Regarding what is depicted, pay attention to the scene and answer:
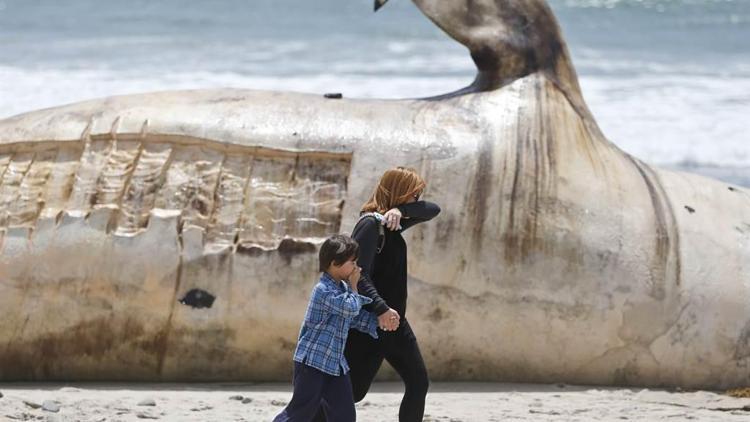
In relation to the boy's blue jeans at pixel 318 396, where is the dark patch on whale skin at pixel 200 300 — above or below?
above

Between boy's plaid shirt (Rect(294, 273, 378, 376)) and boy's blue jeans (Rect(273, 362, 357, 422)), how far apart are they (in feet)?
0.11

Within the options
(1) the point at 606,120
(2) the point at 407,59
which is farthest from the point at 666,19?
(1) the point at 606,120

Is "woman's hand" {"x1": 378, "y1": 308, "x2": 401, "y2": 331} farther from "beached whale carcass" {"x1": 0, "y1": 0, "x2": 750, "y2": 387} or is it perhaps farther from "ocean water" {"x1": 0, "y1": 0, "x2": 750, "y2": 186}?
"ocean water" {"x1": 0, "y1": 0, "x2": 750, "y2": 186}

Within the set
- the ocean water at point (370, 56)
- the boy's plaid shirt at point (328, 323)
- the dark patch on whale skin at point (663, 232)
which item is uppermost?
the ocean water at point (370, 56)

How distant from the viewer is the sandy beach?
6.09 m

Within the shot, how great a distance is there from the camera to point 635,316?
6.67m

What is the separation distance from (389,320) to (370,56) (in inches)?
685

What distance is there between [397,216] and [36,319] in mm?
2262

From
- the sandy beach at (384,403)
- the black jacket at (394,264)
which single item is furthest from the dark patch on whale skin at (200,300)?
the black jacket at (394,264)

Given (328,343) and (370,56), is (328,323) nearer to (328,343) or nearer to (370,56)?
(328,343)

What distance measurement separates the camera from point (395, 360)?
528 cm

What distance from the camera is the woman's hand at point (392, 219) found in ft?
16.8

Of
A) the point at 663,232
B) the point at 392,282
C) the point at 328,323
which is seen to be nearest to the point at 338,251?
the point at 328,323

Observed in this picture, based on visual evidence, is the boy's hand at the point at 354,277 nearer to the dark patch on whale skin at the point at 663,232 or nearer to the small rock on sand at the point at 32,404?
Answer: the small rock on sand at the point at 32,404
